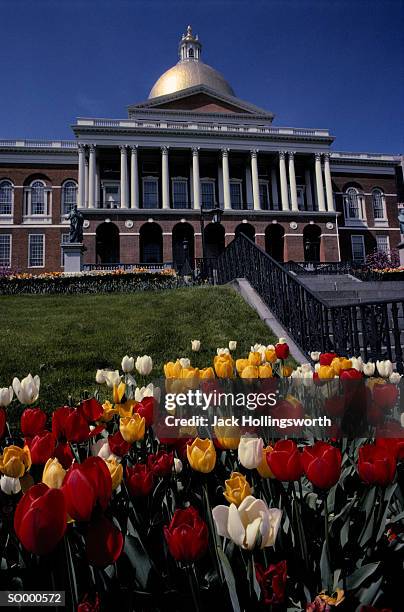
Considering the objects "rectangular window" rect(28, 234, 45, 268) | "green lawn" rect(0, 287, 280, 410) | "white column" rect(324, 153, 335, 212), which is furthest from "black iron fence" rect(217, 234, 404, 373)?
"rectangular window" rect(28, 234, 45, 268)

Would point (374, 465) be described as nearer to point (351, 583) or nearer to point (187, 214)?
point (351, 583)

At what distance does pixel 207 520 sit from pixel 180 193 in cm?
4353

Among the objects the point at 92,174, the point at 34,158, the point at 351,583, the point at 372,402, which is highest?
the point at 34,158

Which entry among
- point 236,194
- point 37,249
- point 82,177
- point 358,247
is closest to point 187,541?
point 82,177

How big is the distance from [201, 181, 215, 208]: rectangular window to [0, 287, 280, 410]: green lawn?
32.5 meters

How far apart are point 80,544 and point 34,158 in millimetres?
46545

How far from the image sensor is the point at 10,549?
4.57 feet

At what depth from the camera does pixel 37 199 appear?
135 ft

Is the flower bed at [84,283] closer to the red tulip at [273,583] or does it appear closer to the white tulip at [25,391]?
the white tulip at [25,391]

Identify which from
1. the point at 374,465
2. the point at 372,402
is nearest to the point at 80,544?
the point at 374,465

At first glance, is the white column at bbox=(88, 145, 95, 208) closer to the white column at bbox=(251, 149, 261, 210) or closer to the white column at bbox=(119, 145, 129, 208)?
the white column at bbox=(119, 145, 129, 208)

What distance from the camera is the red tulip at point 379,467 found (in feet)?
3.74

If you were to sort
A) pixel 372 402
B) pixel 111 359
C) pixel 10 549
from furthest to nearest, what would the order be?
1. pixel 111 359
2. pixel 372 402
3. pixel 10 549

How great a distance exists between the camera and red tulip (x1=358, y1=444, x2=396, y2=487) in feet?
3.74
